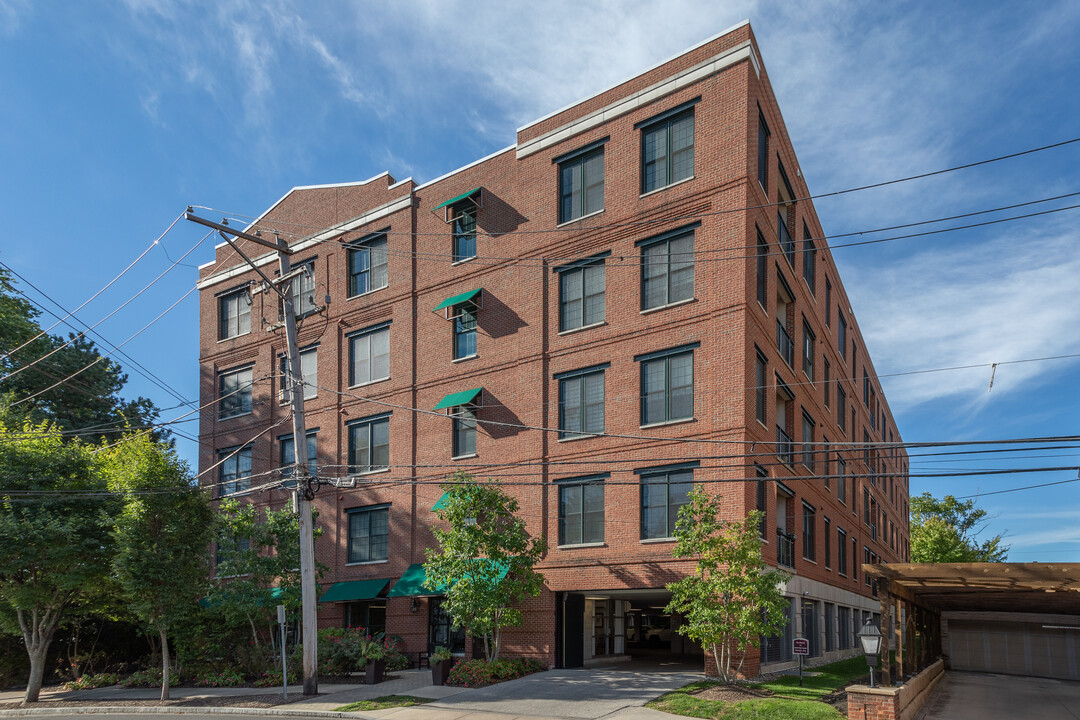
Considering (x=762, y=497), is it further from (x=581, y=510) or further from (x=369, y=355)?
(x=369, y=355)

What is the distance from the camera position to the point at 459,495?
84.2ft

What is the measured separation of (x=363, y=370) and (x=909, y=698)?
22812 millimetres

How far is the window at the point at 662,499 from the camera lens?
25.0m

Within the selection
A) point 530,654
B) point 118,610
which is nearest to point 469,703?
point 530,654

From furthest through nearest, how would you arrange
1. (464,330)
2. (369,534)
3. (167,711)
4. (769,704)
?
(369,534) → (464,330) → (167,711) → (769,704)

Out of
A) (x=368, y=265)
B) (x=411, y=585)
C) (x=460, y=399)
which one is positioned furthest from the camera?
(x=368, y=265)

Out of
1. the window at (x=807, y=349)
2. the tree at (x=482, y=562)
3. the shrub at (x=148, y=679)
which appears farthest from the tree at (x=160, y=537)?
the window at (x=807, y=349)

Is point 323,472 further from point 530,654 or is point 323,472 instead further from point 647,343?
point 647,343

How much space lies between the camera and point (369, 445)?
111 ft

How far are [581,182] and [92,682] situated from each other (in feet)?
75.8

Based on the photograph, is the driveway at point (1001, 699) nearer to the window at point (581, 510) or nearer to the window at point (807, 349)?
the window at point (581, 510)

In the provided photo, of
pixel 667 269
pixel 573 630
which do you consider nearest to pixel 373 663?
pixel 573 630

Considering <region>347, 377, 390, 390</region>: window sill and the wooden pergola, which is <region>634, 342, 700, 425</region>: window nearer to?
the wooden pergola

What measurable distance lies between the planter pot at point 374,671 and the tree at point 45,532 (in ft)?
27.3
